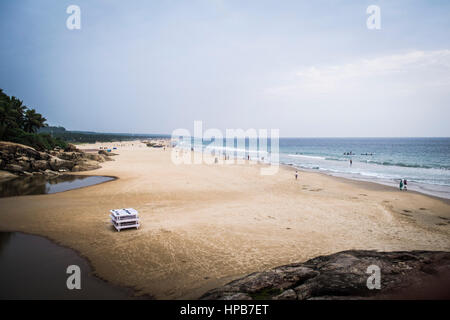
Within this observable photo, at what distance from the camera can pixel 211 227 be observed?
13398mm

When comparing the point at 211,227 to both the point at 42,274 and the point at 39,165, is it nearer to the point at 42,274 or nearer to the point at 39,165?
the point at 42,274

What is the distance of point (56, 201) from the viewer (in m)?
18.2

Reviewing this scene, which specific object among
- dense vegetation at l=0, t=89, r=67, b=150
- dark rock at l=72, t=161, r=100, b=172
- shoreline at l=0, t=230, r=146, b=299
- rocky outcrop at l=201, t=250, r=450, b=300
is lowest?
shoreline at l=0, t=230, r=146, b=299

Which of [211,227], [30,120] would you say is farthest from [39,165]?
[211,227]

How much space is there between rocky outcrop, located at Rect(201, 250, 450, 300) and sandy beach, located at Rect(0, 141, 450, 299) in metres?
2.16

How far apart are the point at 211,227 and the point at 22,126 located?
49287 mm

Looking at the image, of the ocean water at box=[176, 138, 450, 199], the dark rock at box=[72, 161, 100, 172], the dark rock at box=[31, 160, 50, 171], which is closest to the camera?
the ocean water at box=[176, 138, 450, 199]

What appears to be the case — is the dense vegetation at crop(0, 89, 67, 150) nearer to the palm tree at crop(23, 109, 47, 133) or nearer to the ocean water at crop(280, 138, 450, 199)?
the palm tree at crop(23, 109, 47, 133)

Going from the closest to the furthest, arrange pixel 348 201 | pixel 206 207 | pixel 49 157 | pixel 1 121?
1. pixel 206 207
2. pixel 348 201
3. pixel 49 157
4. pixel 1 121

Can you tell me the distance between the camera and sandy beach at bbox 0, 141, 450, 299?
9.19m

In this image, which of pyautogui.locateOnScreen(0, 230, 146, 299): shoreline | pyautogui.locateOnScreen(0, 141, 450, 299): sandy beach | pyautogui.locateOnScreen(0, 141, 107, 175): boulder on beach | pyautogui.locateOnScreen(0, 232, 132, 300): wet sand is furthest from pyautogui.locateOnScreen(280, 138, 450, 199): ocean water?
pyautogui.locateOnScreen(0, 141, 107, 175): boulder on beach

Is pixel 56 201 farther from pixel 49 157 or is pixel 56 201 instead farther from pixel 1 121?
Answer: pixel 1 121
